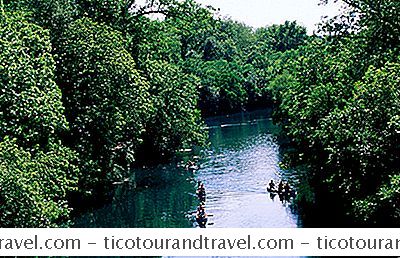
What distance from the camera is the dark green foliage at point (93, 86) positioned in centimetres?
3075

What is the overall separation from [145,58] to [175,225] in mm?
13355

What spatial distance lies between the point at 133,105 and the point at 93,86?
2379mm

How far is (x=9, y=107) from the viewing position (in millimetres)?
23625

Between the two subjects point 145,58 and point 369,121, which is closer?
point 369,121

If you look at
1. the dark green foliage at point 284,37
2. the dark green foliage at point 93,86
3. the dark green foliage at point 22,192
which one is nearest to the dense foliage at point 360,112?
the dark green foliage at point 93,86

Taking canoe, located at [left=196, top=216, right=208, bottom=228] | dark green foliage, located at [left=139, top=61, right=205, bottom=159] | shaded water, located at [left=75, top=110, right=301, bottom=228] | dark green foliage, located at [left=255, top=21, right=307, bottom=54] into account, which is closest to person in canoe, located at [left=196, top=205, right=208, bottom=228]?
canoe, located at [left=196, top=216, right=208, bottom=228]

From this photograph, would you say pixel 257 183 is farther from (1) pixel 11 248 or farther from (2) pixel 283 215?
(1) pixel 11 248

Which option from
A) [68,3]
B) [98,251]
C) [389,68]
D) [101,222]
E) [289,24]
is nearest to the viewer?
[98,251]

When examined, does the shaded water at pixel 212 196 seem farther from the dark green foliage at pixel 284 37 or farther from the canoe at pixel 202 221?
the dark green foliage at pixel 284 37

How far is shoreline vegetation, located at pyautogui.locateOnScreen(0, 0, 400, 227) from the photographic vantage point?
20.8 metres

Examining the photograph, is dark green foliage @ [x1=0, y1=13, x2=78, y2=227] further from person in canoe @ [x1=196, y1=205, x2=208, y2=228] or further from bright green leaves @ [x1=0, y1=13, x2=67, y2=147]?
person in canoe @ [x1=196, y1=205, x2=208, y2=228]

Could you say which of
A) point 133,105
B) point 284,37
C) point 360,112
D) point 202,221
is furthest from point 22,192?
point 284,37

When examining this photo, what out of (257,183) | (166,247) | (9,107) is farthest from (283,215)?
(166,247)

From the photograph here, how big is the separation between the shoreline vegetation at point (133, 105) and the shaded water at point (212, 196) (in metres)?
1.55
